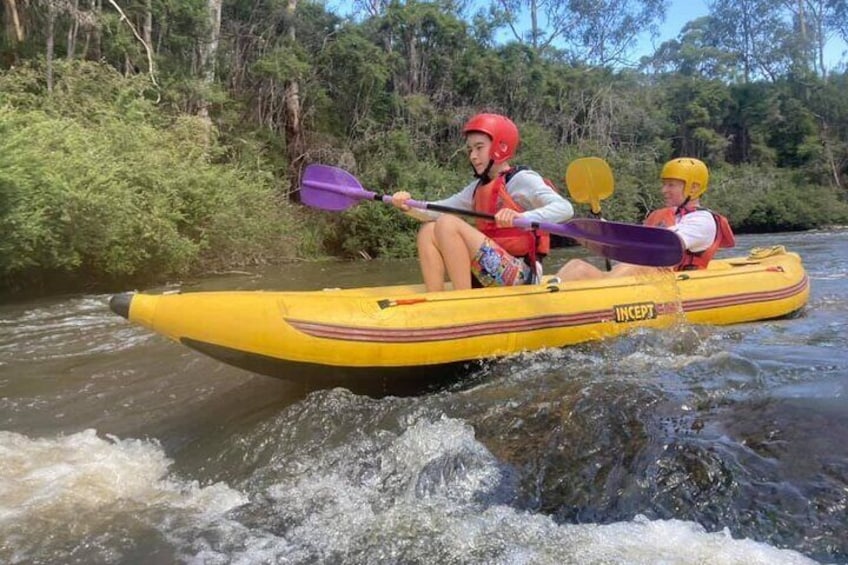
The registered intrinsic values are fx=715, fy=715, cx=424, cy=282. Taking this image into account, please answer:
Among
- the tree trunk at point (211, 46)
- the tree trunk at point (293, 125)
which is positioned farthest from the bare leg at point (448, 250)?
the tree trunk at point (293, 125)

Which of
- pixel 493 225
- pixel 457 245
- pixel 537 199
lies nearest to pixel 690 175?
pixel 537 199

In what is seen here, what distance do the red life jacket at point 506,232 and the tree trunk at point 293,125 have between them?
1234cm

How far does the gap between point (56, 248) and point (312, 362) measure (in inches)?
201

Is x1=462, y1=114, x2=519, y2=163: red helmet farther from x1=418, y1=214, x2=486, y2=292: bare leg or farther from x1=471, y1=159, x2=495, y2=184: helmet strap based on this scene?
x1=418, y1=214, x2=486, y2=292: bare leg

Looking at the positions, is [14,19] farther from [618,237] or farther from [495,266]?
[618,237]

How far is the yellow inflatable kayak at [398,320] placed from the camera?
116 inches

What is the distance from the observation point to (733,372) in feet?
10.2

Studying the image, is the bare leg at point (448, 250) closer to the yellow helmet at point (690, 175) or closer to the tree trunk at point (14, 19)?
the yellow helmet at point (690, 175)

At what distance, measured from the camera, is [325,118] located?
658 inches

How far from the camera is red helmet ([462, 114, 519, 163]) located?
12.3 feet

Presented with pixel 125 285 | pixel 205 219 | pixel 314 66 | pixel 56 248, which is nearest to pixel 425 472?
pixel 56 248

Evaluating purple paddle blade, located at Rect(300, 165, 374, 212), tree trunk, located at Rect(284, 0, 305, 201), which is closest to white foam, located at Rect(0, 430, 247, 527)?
purple paddle blade, located at Rect(300, 165, 374, 212)

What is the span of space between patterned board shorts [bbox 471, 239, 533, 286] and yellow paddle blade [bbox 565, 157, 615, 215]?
1470mm

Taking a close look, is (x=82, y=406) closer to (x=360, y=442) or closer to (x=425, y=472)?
(x=360, y=442)
